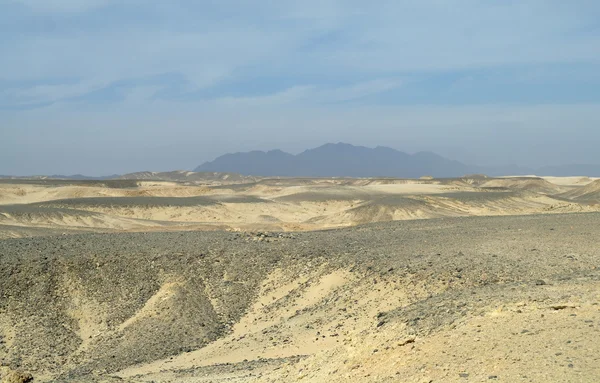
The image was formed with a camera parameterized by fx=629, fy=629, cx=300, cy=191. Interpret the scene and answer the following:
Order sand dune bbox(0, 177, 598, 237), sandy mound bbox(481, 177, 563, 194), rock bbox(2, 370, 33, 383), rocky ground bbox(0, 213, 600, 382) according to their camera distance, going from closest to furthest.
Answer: rocky ground bbox(0, 213, 600, 382) → rock bbox(2, 370, 33, 383) → sand dune bbox(0, 177, 598, 237) → sandy mound bbox(481, 177, 563, 194)

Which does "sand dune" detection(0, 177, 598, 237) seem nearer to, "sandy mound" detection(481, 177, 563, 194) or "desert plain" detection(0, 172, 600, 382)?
"desert plain" detection(0, 172, 600, 382)

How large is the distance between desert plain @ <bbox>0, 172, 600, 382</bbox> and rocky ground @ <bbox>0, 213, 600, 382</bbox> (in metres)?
0.04

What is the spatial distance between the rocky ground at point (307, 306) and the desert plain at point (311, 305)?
0.15ft

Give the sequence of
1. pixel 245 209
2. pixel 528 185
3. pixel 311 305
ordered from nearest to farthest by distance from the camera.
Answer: pixel 311 305 < pixel 245 209 < pixel 528 185

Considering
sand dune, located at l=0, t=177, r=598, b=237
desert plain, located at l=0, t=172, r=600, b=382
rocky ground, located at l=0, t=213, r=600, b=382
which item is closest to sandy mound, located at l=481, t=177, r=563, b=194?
sand dune, located at l=0, t=177, r=598, b=237

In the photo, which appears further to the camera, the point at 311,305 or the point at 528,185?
the point at 528,185

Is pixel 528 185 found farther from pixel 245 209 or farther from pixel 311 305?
pixel 311 305

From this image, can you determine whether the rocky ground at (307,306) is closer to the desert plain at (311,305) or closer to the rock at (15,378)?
the desert plain at (311,305)

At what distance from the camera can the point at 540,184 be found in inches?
4245

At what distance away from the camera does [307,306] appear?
54.6 ft

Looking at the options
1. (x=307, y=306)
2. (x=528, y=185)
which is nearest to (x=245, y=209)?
(x=307, y=306)

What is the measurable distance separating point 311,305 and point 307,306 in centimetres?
11

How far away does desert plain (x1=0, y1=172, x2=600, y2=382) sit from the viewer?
841 centimetres

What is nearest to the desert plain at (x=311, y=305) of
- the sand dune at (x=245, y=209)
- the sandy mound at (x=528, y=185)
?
the sand dune at (x=245, y=209)
